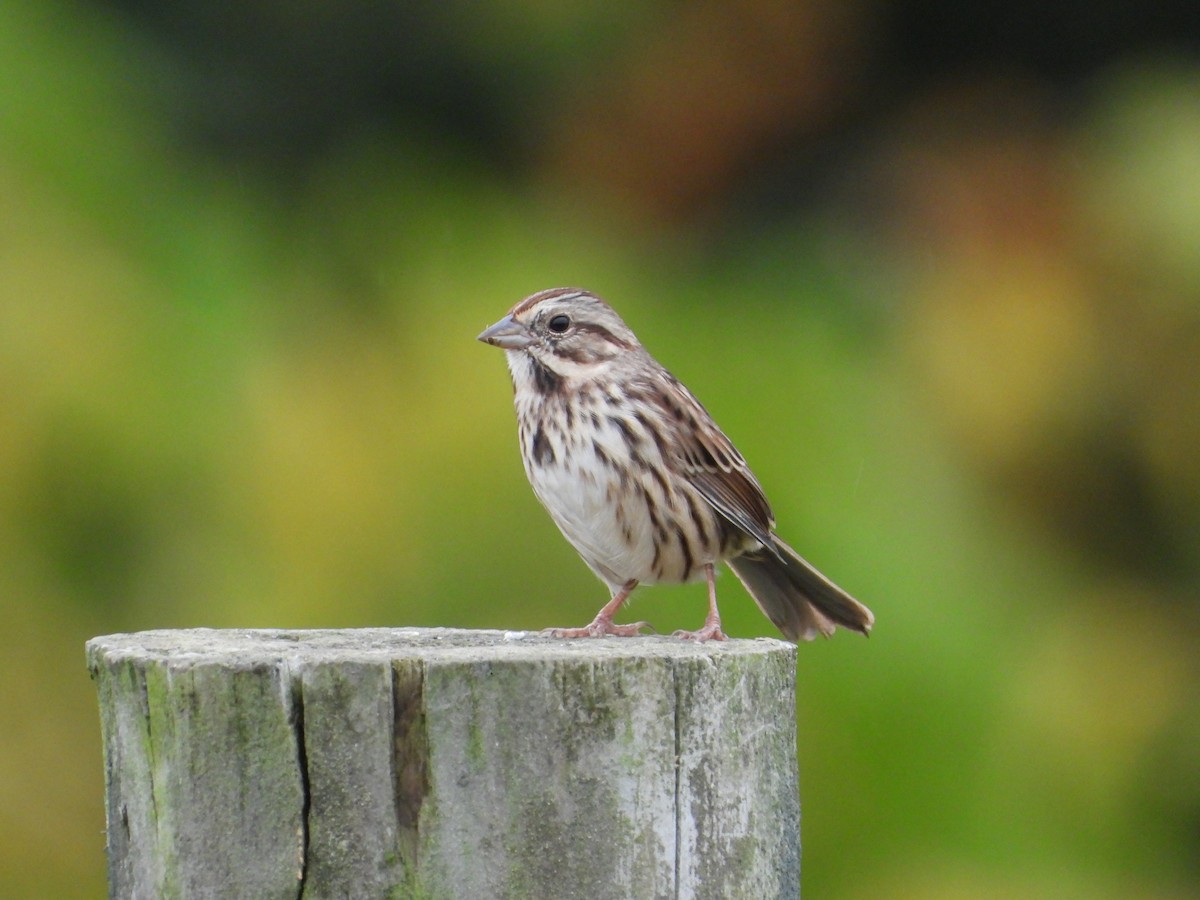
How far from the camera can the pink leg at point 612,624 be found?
3.23 meters

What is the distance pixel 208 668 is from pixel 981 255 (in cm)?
313

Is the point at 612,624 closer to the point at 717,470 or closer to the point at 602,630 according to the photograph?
the point at 602,630

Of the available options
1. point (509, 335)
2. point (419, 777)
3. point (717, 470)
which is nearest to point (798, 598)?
point (717, 470)

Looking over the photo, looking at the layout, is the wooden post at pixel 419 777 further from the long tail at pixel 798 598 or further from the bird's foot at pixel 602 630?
the long tail at pixel 798 598

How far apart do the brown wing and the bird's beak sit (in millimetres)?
340

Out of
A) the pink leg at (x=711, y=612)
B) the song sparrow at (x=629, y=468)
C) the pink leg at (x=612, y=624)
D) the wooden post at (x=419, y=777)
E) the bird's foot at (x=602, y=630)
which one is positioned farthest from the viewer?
the song sparrow at (x=629, y=468)

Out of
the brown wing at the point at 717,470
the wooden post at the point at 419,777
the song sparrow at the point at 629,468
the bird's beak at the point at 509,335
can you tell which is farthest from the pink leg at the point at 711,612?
the wooden post at the point at 419,777

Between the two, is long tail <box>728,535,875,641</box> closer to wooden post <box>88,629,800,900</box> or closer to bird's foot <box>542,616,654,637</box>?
bird's foot <box>542,616,654,637</box>

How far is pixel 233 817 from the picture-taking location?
1913 mm

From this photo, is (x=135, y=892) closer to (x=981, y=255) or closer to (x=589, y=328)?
(x=589, y=328)

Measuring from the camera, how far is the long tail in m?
3.71

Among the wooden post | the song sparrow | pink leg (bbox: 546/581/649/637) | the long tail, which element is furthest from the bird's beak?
the wooden post

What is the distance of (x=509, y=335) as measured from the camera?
12.2 ft

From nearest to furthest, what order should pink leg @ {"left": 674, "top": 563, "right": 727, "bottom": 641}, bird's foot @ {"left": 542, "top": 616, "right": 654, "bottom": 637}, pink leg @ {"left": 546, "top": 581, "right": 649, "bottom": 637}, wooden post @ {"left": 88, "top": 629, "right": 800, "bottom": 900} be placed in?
1. wooden post @ {"left": 88, "top": 629, "right": 800, "bottom": 900}
2. bird's foot @ {"left": 542, "top": 616, "right": 654, "bottom": 637}
3. pink leg @ {"left": 546, "top": 581, "right": 649, "bottom": 637}
4. pink leg @ {"left": 674, "top": 563, "right": 727, "bottom": 641}
